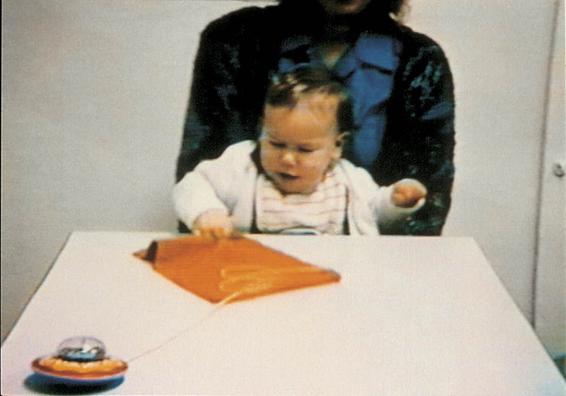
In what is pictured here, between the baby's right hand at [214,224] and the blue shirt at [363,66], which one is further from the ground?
the blue shirt at [363,66]

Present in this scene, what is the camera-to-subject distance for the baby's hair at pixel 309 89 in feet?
4.24

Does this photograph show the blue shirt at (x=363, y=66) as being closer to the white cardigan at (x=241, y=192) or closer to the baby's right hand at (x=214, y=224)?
the white cardigan at (x=241, y=192)

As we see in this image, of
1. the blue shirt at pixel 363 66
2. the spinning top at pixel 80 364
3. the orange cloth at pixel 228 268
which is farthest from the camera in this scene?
the blue shirt at pixel 363 66

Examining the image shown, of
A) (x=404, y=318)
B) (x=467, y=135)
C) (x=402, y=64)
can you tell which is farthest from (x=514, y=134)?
(x=404, y=318)

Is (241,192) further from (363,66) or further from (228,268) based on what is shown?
(363,66)

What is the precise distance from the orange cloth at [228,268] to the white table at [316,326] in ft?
0.05

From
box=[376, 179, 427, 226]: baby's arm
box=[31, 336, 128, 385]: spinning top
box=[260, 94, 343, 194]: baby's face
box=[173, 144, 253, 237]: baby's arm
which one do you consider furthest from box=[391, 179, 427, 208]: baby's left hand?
box=[31, 336, 128, 385]: spinning top

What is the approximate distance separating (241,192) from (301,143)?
0.12 m

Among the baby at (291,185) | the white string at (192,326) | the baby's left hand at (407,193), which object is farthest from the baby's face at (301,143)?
the white string at (192,326)

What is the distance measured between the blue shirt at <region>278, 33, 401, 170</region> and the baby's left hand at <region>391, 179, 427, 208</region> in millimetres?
97

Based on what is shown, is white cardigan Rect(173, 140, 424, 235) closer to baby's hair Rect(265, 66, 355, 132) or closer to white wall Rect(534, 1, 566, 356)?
baby's hair Rect(265, 66, 355, 132)

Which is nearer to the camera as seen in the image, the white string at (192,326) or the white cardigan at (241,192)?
the white string at (192,326)

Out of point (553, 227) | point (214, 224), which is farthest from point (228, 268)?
point (553, 227)

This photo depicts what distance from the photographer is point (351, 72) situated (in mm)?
1300
